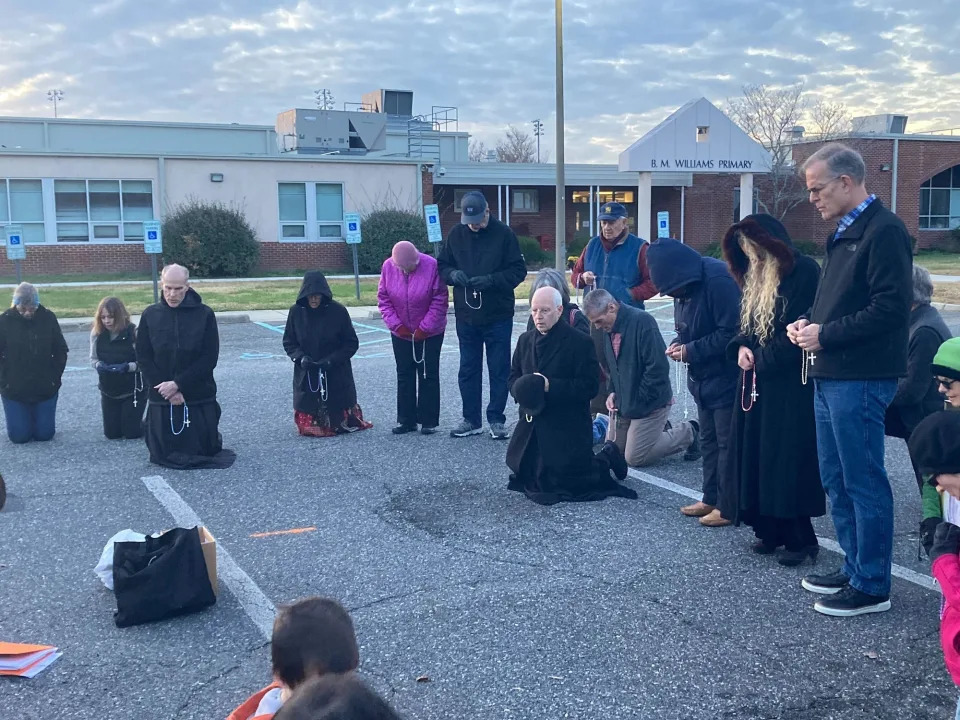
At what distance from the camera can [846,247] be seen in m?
4.51

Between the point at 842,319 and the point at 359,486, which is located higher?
the point at 842,319

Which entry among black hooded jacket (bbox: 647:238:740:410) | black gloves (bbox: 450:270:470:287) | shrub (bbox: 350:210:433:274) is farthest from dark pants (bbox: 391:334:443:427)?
shrub (bbox: 350:210:433:274)

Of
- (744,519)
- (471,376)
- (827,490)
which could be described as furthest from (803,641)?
(471,376)

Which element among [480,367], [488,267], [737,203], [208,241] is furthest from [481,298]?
[737,203]

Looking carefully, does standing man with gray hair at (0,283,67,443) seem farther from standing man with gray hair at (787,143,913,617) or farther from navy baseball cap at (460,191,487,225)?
standing man with gray hair at (787,143,913,617)

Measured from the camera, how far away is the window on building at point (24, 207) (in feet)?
97.6

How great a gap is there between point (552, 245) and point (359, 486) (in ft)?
115

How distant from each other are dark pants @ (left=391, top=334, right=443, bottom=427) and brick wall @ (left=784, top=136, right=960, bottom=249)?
1407 inches

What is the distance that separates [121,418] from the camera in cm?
889

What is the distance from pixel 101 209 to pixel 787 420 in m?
29.7

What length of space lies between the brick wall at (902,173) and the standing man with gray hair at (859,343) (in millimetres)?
39105

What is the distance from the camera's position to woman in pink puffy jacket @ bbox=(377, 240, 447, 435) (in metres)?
9.04

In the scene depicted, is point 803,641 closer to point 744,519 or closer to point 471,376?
point 744,519

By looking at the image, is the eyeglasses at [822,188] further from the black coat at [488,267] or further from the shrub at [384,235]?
the shrub at [384,235]
